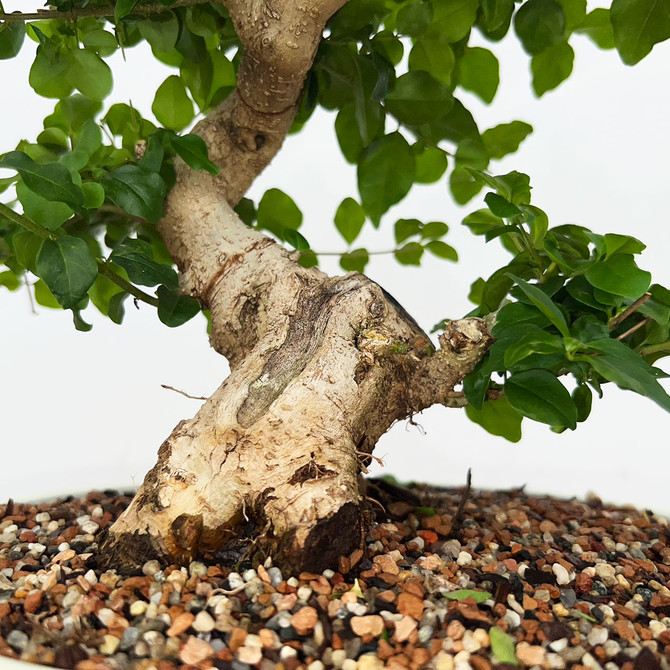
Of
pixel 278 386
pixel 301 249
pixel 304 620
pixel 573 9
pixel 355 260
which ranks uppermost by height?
pixel 573 9

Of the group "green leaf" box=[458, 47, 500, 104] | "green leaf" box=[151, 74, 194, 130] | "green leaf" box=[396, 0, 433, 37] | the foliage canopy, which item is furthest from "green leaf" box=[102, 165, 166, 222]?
"green leaf" box=[458, 47, 500, 104]

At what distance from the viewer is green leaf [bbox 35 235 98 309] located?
2.92 feet

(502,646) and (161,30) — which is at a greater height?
(161,30)

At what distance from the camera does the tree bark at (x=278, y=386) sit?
0.89m

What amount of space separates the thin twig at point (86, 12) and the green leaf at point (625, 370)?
69 centimetres

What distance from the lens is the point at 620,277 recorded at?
81 centimetres

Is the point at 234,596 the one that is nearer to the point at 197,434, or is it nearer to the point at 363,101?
the point at 197,434

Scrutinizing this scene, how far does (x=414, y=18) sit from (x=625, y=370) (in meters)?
0.61

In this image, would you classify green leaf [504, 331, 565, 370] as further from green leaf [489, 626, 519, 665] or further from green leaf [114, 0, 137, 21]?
green leaf [114, 0, 137, 21]

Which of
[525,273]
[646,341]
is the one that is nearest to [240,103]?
[525,273]

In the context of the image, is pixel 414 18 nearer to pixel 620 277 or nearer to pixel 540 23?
pixel 540 23

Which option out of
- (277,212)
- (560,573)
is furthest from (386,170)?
(560,573)

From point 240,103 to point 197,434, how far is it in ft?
1.71

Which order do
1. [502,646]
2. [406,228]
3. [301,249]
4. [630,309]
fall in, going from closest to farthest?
[502,646] → [630,309] → [301,249] → [406,228]
